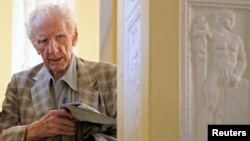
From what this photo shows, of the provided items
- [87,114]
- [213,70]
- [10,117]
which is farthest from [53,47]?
[213,70]

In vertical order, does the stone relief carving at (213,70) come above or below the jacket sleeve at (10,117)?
above

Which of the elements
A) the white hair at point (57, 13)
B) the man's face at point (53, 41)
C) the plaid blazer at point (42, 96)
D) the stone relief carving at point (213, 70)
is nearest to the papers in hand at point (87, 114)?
the plaid blazer at point (42, 96)

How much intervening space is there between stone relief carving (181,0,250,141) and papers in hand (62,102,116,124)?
0.63 m

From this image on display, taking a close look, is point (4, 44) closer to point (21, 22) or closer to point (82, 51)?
point (21, 22)

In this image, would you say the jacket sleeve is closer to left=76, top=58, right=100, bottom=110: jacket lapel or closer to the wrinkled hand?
the wrinkled hand

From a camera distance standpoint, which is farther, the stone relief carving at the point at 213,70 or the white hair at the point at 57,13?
the white hair at the point at 57,13

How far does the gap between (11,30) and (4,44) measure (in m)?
0.11

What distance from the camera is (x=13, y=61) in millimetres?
3781

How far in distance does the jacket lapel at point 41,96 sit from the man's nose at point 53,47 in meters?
0.10

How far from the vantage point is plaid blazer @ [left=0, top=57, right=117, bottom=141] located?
2.04 meters

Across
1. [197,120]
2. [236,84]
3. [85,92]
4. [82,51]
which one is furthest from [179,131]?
[82,51]

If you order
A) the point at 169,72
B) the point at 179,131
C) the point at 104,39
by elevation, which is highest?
the point at 104,39

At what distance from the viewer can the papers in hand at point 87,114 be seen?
1.81m

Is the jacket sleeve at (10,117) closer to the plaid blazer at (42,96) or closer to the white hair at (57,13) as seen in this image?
the plaid blazer at (42,96)
